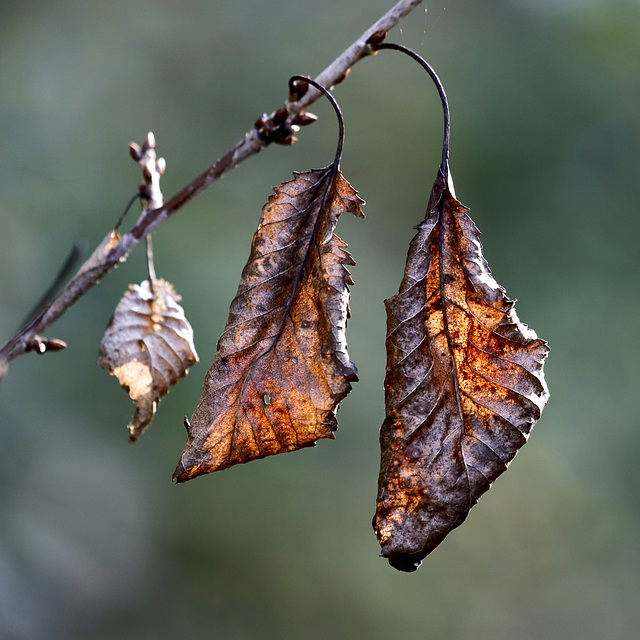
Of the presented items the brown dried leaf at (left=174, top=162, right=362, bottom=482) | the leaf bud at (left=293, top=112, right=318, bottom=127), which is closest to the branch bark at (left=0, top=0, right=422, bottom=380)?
the leaf bud at (left=293, top=112, right=318, bottom=127)

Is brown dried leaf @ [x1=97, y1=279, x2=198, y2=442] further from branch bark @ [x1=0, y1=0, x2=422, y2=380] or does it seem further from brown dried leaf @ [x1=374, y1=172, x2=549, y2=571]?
brown dried leaf @ [x1=374, y1=172, x2=549, y2=571]

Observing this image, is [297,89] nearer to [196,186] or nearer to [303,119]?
[303,119]

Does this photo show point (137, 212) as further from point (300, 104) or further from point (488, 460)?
point (488, 460)

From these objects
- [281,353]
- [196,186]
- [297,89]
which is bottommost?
[281,353]

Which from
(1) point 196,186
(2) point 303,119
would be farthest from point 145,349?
(2) point 303,119

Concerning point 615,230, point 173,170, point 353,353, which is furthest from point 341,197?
point 615,230
